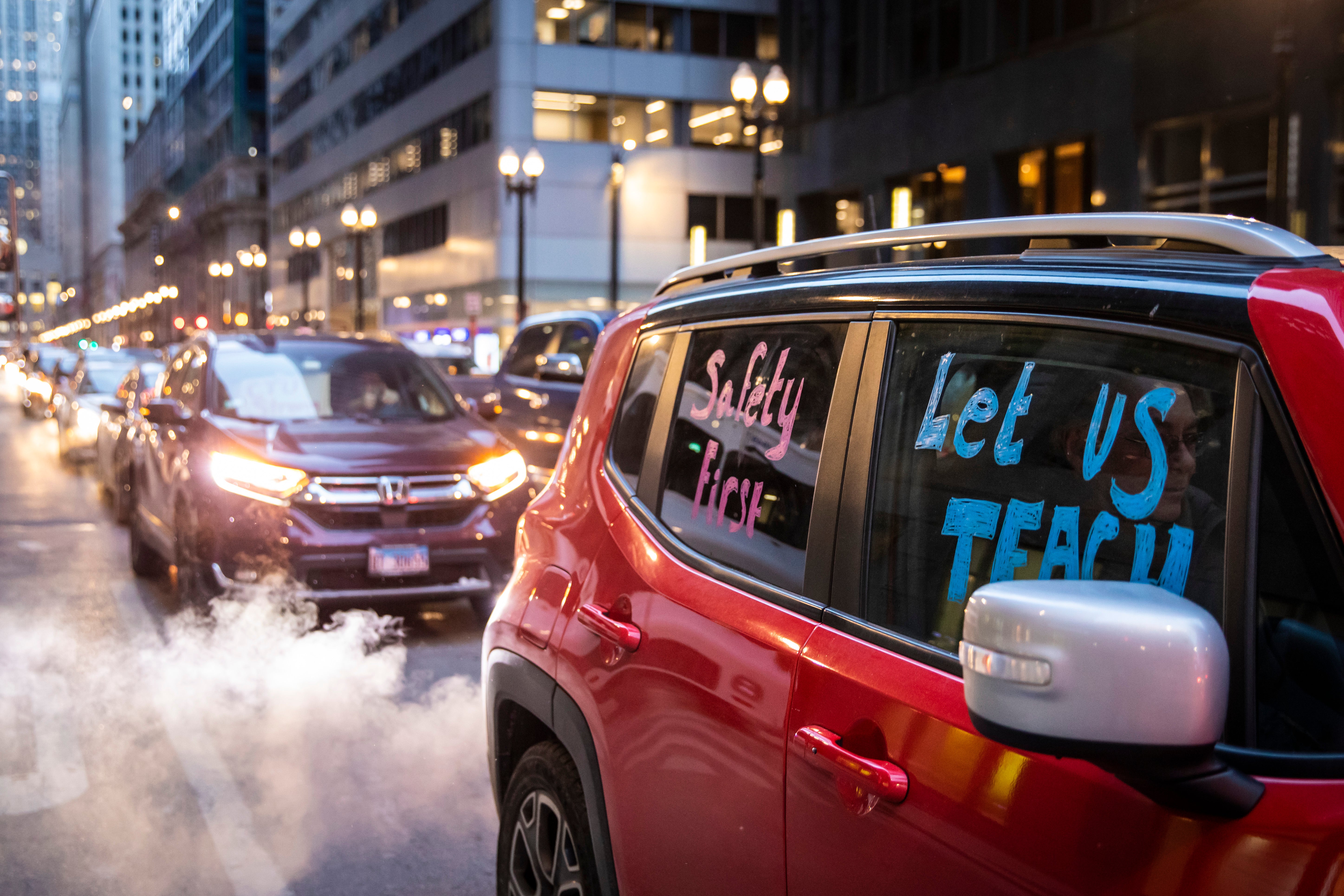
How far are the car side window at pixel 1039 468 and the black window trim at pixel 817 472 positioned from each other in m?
0.10

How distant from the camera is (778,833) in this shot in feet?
7.43

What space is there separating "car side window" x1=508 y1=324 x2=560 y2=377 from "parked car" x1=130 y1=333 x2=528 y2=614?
15.8 ft

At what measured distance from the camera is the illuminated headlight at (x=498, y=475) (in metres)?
8.10

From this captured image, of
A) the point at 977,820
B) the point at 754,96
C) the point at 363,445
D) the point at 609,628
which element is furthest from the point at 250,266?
the point at 977,820

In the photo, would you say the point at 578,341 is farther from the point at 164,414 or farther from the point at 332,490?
the point at 332,490

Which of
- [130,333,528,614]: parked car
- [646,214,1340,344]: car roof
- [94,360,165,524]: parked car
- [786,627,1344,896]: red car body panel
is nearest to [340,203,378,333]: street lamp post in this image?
[94,360,165,524]: parked car

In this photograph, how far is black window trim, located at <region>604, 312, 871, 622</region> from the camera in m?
2.38

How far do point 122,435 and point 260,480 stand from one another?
470 cm

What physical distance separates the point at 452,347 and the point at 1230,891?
24.1 m

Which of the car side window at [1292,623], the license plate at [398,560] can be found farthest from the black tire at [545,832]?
the license plate at [398,560]

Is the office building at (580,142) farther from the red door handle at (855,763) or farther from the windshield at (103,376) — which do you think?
the red door handle at (855,763)

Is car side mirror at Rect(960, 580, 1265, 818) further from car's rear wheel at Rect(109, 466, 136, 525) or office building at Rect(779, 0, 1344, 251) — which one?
office building at Rect(779, 0, 1344, 251)

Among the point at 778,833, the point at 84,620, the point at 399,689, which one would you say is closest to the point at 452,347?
the point at 84,620

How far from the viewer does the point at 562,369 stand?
32.5 ft
